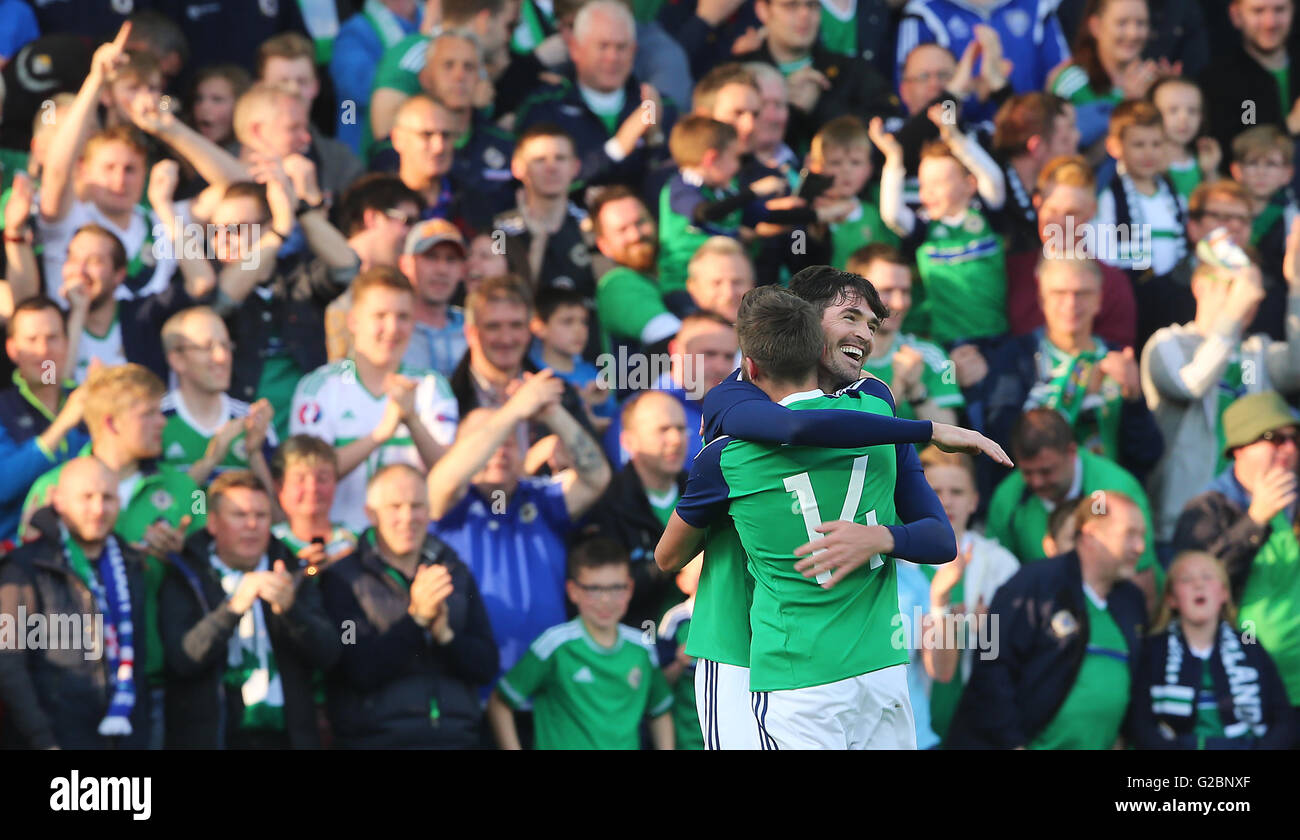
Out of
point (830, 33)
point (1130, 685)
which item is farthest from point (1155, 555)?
point (830, 33)

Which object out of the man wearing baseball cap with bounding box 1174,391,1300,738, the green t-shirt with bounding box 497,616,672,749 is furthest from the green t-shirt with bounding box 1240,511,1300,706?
the green t-shirt with bounding box 497,616,672,749

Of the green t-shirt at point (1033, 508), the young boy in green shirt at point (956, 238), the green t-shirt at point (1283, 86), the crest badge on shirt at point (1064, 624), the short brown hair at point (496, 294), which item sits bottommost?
the crest badge on shirt at point (1064, 624)

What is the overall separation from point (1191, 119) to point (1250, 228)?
0.82 meters

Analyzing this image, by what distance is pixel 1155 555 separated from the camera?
30.1ft

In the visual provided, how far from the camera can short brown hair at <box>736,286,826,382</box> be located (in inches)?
193

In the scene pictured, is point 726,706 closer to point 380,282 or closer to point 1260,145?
point 380,282

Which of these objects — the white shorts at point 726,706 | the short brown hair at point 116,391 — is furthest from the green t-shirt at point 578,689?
the white shorts at point 726,706

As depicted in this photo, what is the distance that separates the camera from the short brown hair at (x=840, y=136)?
980 cm

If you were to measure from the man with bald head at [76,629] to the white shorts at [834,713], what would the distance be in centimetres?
351

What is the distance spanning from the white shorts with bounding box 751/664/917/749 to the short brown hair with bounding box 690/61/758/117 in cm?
518

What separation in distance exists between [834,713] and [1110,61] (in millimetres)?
6960

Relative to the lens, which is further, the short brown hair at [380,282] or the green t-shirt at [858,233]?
the green t-shirt at [858,233]

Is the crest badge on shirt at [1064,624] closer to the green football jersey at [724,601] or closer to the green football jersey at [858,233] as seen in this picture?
the green football jersey at [858,233]
